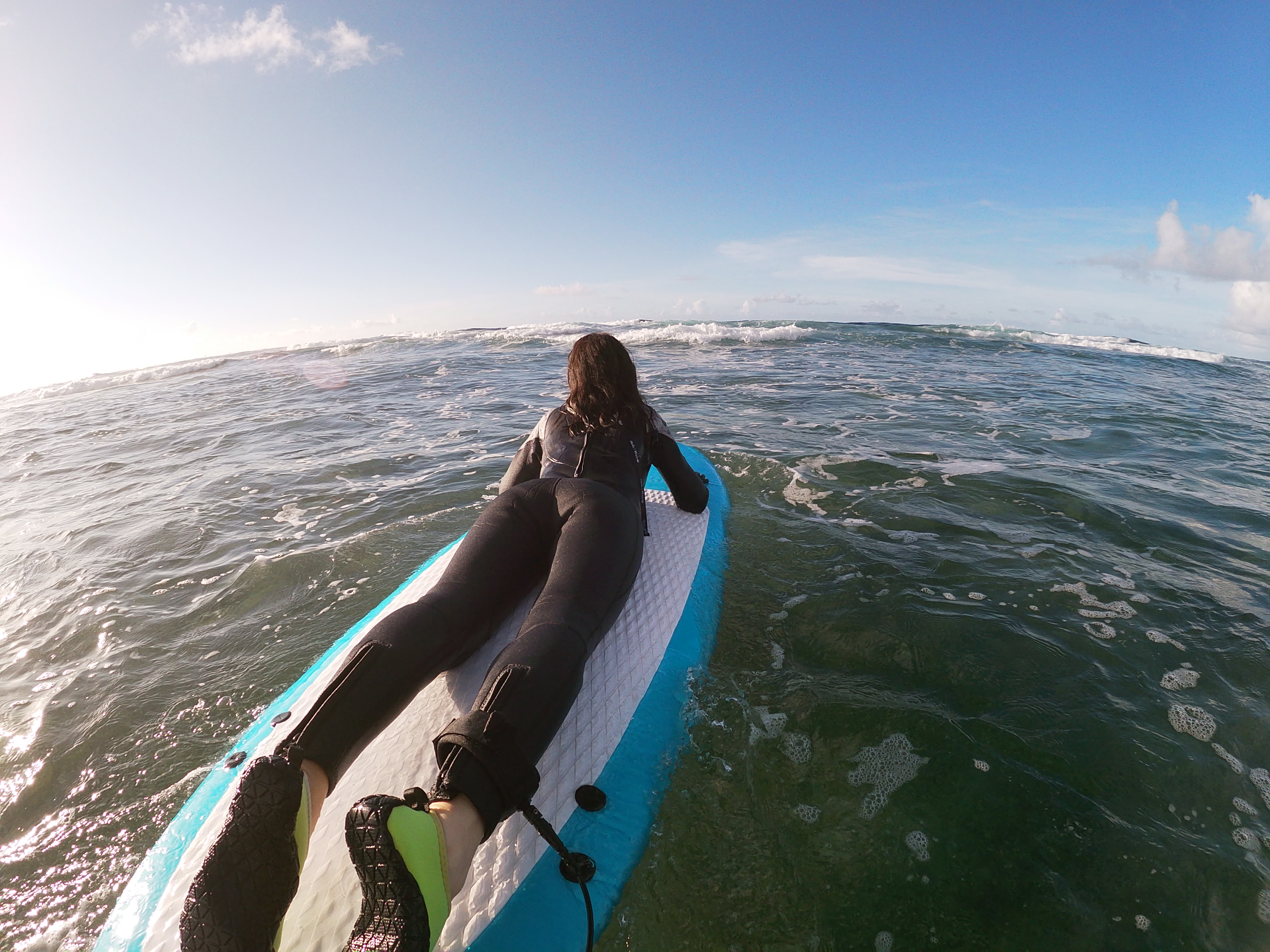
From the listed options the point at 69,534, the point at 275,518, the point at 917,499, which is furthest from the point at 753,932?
the point at 69,534

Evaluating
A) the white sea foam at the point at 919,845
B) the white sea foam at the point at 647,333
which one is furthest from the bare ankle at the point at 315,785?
the white sea foam at the point at 647,333

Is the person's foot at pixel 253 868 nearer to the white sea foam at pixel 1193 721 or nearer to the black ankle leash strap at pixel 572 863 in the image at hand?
the black ankle leash strap at pixel 572 863

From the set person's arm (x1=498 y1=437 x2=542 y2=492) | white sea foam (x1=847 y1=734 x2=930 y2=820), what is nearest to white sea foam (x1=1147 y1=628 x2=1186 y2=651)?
white sea foam (x1=847 y1=734 x2=930 y2=820)

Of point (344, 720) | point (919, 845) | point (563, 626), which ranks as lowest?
point (919, 845)


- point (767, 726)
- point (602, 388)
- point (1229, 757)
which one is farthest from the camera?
point (602, 388)

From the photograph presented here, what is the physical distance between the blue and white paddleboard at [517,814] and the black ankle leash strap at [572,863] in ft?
0.12

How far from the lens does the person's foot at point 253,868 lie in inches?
57.9

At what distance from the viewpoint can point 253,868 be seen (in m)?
1.56

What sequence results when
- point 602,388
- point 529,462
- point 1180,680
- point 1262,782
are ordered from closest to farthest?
point 1262,782 < point 602,388 < point 1180,680 < point 529,462

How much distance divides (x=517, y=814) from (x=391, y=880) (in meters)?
0.82

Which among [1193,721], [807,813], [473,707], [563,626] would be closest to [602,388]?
[563,626]

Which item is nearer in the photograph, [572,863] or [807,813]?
[572,863]

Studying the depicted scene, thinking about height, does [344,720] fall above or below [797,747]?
above

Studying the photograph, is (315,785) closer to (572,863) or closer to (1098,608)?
(572,863)
